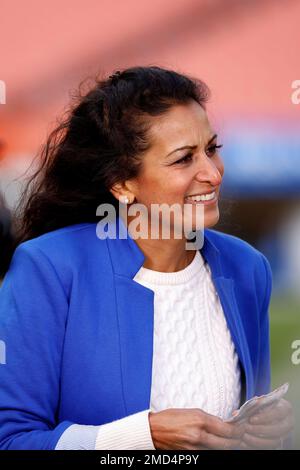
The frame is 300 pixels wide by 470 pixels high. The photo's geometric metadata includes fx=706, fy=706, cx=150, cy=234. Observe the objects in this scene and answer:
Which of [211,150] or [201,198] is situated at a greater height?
[211,150]

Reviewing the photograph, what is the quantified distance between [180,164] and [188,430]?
624 mm

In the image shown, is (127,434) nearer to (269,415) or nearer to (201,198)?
(269,415)

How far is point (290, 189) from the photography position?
290cm

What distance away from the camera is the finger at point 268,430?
162 centimetres

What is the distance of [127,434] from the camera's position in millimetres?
1537

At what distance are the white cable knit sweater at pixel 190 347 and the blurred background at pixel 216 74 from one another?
445 mm

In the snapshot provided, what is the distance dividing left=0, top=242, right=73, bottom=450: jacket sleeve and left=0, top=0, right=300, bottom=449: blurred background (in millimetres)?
551

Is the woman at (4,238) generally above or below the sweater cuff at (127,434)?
above

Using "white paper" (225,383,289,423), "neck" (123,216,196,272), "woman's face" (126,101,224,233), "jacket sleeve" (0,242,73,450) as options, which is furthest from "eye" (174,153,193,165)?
"white paper" (225,383,289,423)

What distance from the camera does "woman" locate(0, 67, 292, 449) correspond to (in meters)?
1.55

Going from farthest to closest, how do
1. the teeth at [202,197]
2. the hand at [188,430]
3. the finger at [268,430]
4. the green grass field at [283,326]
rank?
1. the green grass field at [283,326]
2. the teeth at [202,197]
3. the finger at [268,430]
4. the hand at [188,430]

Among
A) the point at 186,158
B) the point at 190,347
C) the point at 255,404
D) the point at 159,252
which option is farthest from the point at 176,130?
the point at 255,404

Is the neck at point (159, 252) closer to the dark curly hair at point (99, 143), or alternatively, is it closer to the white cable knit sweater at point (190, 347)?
the white cable knit sweater at point (190, 347)

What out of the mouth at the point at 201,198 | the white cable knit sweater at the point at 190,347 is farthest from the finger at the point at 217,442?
the mouth at the point at 201,198
